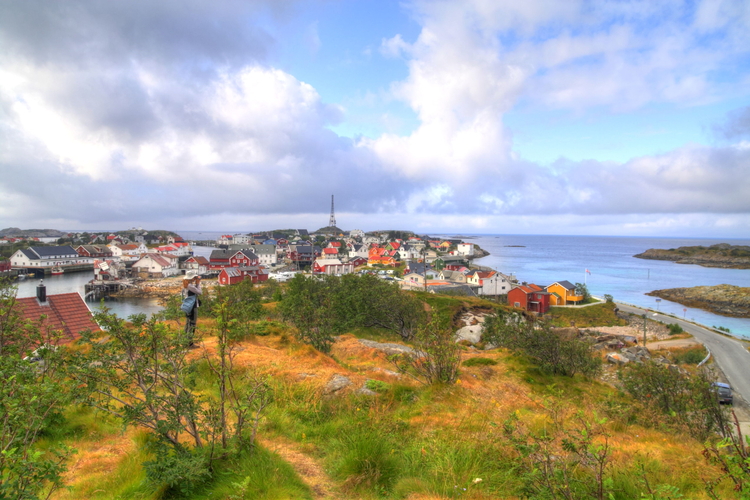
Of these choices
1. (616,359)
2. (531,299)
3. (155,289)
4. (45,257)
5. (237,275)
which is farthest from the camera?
(45,257)

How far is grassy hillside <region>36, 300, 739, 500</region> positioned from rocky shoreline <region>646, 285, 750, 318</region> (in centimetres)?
5060

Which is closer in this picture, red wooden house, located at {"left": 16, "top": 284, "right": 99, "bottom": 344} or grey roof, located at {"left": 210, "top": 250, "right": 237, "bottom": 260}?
red wooden house, located at {"left": 16, "top": 284, "right": 99, "bottom": 344}

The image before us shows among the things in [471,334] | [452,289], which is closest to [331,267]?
[452,289]

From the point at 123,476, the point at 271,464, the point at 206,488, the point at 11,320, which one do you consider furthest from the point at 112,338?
the point at 11,320

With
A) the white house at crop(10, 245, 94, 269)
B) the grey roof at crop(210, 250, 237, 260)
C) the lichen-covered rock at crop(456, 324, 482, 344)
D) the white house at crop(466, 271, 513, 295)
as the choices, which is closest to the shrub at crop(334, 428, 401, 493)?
the lichen-covered rock at crop(456, 324, 482, 344)

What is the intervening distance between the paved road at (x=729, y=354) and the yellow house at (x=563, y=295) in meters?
7.42

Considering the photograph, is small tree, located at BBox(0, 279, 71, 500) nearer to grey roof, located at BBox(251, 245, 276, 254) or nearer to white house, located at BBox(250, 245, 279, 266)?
white house, located at BBox(250, 245, 279, 266)

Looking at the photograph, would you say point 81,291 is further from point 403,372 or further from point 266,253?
point 403,372

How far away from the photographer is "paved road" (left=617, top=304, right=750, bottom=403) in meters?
19.8

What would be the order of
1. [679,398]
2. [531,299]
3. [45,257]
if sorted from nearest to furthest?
[679,398]
[531,299]
[45,257]

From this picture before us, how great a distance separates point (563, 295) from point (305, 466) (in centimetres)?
4461

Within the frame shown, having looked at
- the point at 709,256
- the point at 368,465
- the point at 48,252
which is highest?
the point at 48,252

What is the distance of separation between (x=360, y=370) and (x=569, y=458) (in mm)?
5268

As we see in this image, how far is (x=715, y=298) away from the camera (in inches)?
1866
